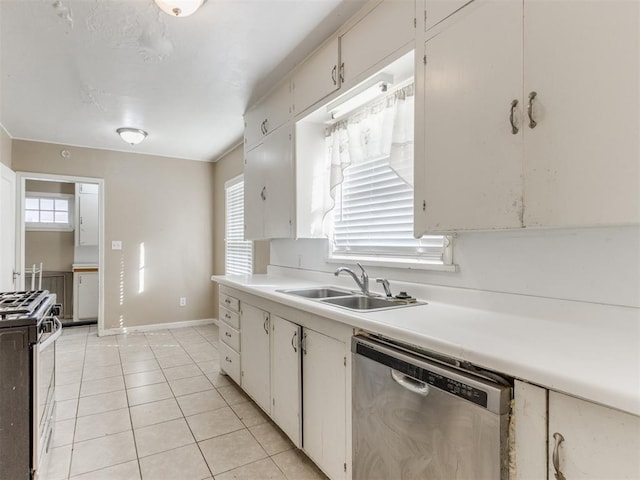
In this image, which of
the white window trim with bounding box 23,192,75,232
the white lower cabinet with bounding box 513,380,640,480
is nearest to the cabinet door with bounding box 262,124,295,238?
the white lower cabinet with bounding box 513,380,640,480

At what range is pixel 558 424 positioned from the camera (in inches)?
34.6

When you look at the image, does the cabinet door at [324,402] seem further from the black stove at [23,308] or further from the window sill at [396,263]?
the black stove at [23,308]

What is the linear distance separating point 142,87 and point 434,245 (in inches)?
103

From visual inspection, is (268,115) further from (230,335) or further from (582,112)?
(582,112)

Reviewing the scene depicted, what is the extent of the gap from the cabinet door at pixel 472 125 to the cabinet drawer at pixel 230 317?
184 centimetres

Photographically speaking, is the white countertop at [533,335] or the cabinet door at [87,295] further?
the cabinet door at [87,295]

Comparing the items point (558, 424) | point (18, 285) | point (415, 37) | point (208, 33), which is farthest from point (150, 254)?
point (558, 424)

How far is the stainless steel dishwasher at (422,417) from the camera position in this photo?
992mm

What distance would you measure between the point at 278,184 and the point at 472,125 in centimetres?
179

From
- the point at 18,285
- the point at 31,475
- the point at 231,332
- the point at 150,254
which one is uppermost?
the point at 150,254

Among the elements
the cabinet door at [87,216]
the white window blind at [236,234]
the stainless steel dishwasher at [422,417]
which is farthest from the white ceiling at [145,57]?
the stainless steel dishwasher at [422,417]

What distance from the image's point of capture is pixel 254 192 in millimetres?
3299

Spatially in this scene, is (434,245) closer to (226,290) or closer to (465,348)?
(465,348)

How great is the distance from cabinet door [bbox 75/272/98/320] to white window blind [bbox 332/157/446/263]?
4.49 meters
